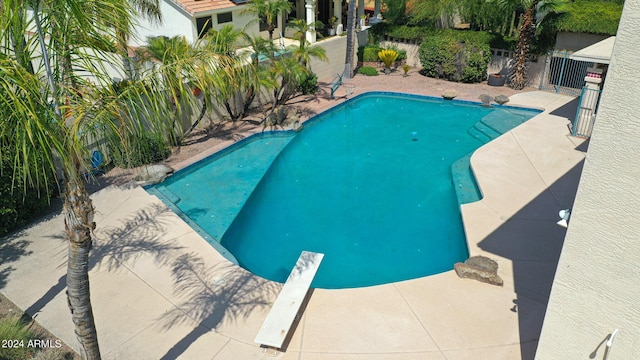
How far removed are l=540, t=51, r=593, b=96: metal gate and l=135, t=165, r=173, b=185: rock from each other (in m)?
18.5

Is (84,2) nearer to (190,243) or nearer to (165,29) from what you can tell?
(190,243)

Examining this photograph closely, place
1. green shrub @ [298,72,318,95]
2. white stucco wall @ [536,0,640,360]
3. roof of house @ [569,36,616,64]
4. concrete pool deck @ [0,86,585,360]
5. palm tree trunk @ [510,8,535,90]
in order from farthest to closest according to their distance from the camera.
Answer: green shrub @ [298,72,318,95]
palm tree trunk @ [510,8,535,90]
roof of house @ [569,36,616,64]
concrete pool deck @ [0,86,585,360]
white stucco wall @ [536,0,640,360]

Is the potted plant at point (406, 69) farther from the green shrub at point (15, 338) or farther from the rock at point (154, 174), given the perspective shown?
the green shrub at point (15, 338)

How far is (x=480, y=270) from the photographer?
1045cm

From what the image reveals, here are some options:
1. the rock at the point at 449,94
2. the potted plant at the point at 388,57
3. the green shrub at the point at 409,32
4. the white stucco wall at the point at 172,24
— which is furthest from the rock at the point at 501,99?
the white stucco wall at the point at 172,24

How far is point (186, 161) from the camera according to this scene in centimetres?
1636

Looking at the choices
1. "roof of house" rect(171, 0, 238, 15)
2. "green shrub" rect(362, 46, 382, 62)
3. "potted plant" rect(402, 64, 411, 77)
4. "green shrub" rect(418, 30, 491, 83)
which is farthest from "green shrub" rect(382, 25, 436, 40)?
"roof of house" rect(171, 0, 238, 15)

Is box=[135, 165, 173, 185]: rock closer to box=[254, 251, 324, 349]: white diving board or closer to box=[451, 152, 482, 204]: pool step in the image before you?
box=[254, 251, 324, 349]: white diving board

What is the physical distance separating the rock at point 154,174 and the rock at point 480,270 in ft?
30.6

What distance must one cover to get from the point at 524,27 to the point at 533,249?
1518cm

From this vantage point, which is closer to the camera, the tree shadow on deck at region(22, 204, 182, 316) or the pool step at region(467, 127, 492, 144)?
the tree shadow on deck at region(22, 204, 182, 316)

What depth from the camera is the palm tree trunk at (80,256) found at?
591 centimetres

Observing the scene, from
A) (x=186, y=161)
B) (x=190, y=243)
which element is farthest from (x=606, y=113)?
(x=186, y=161)

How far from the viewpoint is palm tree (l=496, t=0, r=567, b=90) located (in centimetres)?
2208
